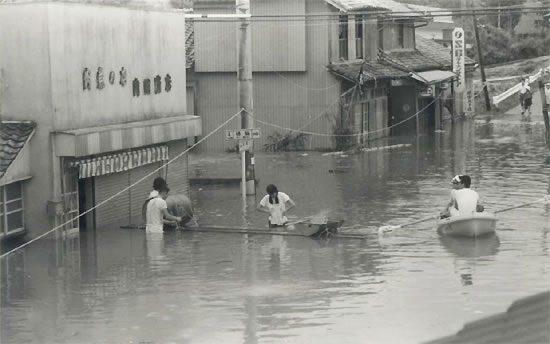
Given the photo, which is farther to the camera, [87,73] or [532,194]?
[532,194]

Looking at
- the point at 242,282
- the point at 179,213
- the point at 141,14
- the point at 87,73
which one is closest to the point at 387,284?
the point at 242,282

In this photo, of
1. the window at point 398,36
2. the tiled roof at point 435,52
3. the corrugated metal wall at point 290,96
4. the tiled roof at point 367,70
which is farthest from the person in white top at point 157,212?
the tiled roof at point 435,52

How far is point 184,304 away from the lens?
16.5 meters

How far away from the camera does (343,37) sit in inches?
1815

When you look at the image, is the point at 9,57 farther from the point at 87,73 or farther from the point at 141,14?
the point at 141,14

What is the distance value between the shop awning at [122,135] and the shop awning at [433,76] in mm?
23876

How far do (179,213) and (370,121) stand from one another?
2552 cm

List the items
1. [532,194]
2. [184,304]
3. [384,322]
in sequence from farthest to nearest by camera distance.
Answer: [532,194] < [184,304] < [384,322]

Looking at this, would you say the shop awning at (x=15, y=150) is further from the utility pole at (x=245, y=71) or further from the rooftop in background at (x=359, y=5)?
the rooftop in background at (x=359, y=5)

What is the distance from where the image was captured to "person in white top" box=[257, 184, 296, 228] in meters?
23.5

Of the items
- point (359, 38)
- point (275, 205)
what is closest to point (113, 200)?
point (275, 205)

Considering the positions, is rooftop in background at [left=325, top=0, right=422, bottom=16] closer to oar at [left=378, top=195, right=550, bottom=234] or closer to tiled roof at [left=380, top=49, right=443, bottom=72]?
tiled roof at [left=380, top=49, right=443, bottom=72]

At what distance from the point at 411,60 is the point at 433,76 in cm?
163

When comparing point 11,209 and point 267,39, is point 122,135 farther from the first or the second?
point 267,39
